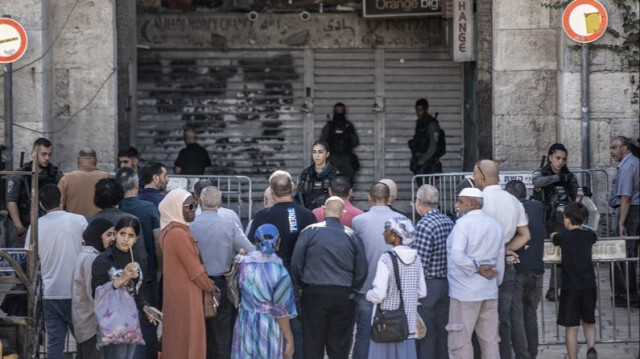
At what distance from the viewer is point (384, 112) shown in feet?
67.1

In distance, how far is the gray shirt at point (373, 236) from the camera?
11016mm

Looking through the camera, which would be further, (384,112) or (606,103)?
(384,112)

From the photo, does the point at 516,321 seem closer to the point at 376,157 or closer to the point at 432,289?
the point at 432,289

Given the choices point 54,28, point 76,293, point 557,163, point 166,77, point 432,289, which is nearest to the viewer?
point 76,293

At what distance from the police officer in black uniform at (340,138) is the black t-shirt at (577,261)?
26.9 ft

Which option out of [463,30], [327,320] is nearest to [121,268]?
[327,320]

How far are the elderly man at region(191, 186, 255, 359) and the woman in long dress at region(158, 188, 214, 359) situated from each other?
353 mm

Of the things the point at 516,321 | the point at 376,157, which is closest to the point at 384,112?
the point at 376,157

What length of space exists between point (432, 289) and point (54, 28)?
701cm

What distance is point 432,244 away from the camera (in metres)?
10.9

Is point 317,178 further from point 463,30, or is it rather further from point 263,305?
point 463,30

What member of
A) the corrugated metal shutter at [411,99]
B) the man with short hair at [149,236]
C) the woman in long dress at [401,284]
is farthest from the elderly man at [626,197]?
the corrugated metal shutter at [411,99]

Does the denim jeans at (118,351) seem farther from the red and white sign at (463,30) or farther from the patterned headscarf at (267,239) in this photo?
the red and white sign at (463,30)

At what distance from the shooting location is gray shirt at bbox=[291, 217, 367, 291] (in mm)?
10594
